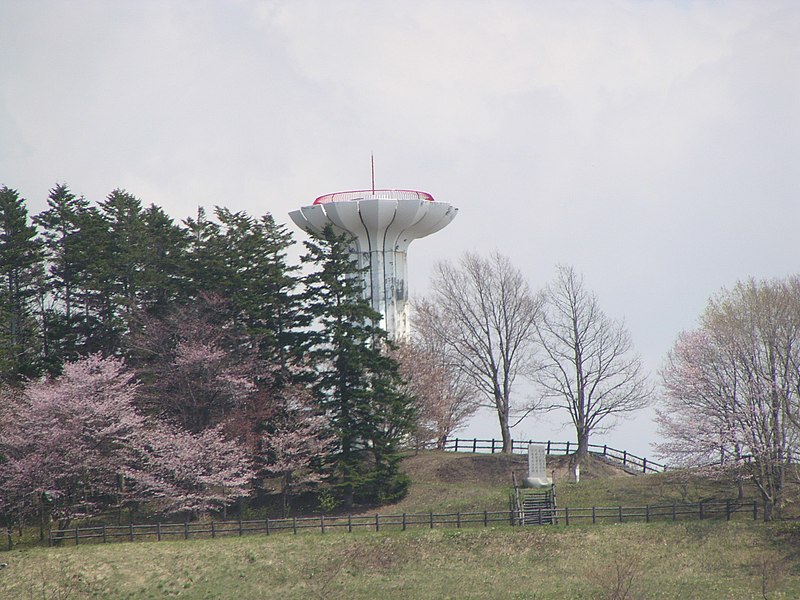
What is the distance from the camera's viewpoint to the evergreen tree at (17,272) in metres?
57.3

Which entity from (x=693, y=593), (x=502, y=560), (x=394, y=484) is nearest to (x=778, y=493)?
(x=693, y=593)

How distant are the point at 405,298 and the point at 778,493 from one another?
998 inches

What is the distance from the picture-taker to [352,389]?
170 ft

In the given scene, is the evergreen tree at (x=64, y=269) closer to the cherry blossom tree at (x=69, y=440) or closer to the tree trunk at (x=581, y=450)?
the cherry blossom tree at (x=69, y=440)

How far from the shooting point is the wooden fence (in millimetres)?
44188

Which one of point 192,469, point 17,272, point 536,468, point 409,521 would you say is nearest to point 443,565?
point 409,521

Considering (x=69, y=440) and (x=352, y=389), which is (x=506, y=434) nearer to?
(x=352, y=389)

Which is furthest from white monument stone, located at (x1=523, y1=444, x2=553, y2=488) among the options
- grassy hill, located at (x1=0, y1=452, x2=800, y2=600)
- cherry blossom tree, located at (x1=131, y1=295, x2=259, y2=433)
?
cherry blossom tree, located at (x1=131, y1=295, x2=259, y2=433)

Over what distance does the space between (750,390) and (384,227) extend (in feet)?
76.3

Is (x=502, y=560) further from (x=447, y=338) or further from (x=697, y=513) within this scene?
(x=447, y=338)

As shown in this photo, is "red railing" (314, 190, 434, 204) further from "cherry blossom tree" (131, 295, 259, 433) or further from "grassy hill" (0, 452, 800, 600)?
"grassy hill" (0, 452, 800, 600)

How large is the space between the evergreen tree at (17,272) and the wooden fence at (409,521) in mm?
13217

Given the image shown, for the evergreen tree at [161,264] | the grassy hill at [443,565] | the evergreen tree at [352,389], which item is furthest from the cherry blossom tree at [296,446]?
the evergreen tree at [161,264]

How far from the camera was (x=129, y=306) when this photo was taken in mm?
56312
